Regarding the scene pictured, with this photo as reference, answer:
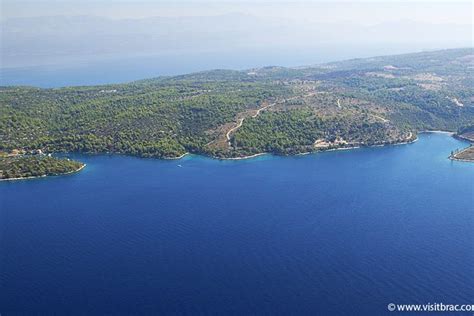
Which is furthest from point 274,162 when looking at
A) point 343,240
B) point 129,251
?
point 129,251

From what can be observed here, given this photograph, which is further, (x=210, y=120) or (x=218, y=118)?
(x=218, y=118)

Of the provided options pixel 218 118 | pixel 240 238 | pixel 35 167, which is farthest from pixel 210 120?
pixel 240 238

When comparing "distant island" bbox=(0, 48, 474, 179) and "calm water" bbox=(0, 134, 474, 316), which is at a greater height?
"distant island" bbox=(0, 48, 474, 179)

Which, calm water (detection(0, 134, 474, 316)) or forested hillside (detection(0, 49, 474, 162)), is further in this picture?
forested hillside (detection(0, 49, 474, 162))

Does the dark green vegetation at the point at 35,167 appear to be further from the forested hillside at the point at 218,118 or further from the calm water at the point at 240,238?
the forested hillside at the point at 218,118

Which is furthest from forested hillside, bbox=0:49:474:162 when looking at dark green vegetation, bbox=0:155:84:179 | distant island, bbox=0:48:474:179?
dark green vegetation, bbox=0:155:84:179

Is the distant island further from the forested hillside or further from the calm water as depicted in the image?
the calm water

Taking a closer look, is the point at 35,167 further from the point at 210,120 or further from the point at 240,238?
the point at 240,238
